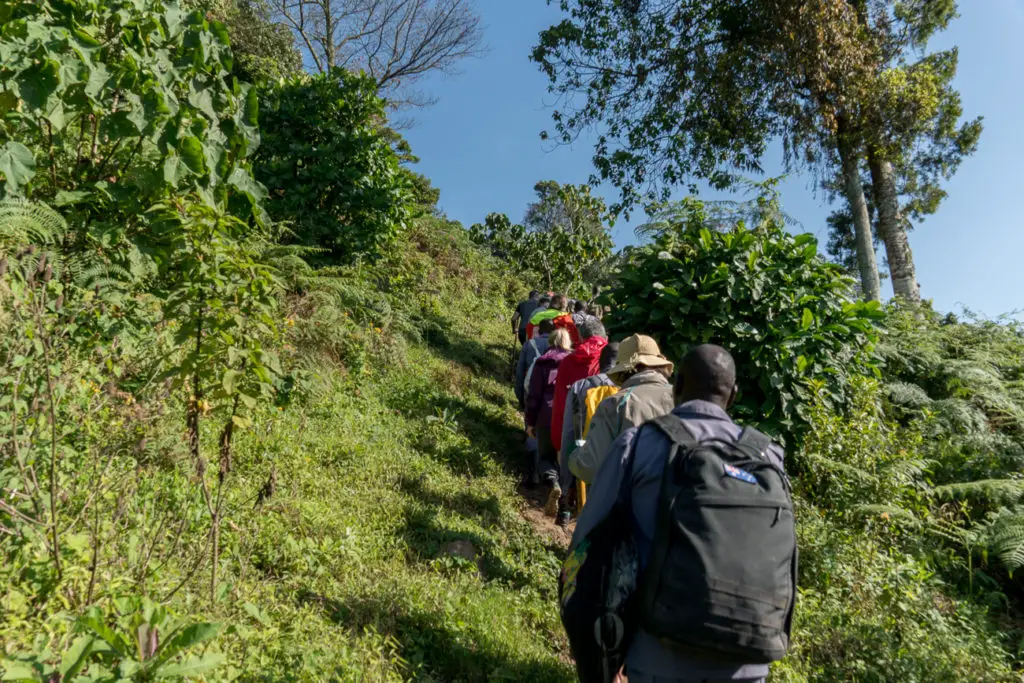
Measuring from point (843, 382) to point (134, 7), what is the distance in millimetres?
6219

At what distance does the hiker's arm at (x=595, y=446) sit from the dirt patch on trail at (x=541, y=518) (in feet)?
7.64

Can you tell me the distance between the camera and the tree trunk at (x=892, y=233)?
475 inches

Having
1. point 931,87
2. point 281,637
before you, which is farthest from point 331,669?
point 931,87

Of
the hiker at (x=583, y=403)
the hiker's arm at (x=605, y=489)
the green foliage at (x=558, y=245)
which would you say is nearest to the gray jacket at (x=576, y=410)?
the hiker at (x=583, y=403)

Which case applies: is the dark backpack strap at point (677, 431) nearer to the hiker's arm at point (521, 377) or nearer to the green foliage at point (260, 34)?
the hiker's arm at point (521, 377)

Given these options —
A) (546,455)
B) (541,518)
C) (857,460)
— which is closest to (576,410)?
(546,455)

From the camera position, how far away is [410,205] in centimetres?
1028

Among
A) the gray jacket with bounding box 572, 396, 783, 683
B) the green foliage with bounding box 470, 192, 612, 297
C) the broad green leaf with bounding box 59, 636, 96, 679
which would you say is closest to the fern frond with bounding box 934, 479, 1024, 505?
the gray jacket with bounding box 572, 396, 783, 683

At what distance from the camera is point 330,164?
8680 millimetres

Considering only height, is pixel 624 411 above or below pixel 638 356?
below

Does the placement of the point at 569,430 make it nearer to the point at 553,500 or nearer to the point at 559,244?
the point at 553,500

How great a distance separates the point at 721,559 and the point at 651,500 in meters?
0.33

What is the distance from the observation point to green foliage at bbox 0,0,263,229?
243 cm

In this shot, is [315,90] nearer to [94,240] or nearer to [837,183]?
[94,240]
